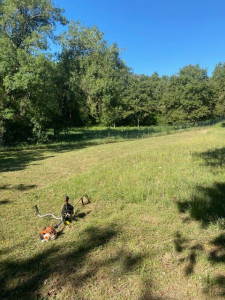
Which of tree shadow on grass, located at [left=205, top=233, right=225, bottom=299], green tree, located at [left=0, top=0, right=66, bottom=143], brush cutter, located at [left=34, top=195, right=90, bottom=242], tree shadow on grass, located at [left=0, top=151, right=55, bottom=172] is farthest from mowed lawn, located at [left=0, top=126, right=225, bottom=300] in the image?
green tree, located at [left=0, top=0, right=66, bottom=143]

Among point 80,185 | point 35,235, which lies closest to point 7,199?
point 80,185

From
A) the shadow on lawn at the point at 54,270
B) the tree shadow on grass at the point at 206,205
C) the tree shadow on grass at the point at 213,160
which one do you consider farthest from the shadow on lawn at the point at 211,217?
the shadow on lawn at the point at 54,270

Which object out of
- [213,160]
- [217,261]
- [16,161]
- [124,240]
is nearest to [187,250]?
[217,261]

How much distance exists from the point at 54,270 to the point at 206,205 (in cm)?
271

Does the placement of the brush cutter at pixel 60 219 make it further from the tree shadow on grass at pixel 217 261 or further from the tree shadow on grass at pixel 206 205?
the tree shadow on grass at pixel 217 261

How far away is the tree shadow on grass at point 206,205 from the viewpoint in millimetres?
3625

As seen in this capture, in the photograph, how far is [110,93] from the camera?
22.4 metres

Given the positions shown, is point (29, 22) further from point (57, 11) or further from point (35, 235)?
point (35, 235)

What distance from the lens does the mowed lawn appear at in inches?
95.0

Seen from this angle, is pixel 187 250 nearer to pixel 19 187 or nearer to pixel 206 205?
pixel 206 205

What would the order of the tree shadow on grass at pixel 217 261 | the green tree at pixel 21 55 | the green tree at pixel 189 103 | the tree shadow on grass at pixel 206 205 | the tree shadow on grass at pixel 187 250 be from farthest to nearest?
the green tree at pixel 189 103 → the green tree at pixel 21 55 → the tree shadow on grass at pixel 206 205 → the tree shadow on grass at pixel 187 250 → the tree shadow on grass at pixel 217 261

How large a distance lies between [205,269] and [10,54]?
15.9 meters

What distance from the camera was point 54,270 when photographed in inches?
106

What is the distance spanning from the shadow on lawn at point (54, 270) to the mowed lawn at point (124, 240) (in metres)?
0.01
